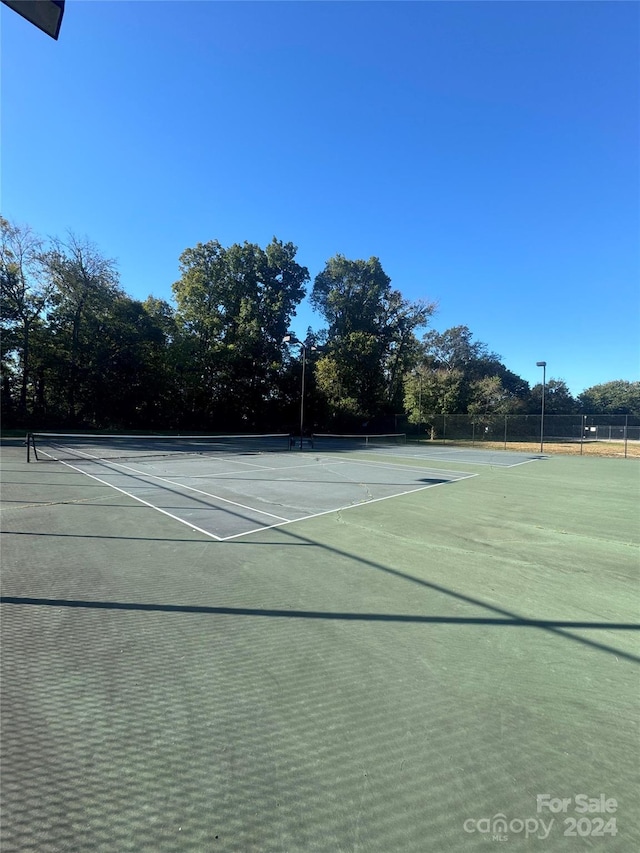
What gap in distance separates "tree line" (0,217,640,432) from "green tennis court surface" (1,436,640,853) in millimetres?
27390

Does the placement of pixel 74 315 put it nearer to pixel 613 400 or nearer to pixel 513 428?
pixel 513 428

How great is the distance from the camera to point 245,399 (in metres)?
41.2

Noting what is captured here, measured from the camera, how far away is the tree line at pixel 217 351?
36.3m

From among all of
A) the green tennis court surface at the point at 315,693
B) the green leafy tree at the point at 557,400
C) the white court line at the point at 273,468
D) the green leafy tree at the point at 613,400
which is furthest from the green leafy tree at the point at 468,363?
the green tennis court surface at the point at 315,693

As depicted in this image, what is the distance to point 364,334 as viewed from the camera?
44031mm

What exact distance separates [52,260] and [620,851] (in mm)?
45194

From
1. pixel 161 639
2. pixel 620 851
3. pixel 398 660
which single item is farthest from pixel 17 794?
pixel 620 851

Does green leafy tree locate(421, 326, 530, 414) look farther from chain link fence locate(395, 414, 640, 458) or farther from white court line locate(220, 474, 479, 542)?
white court line locate(220, 474, 479, 542)

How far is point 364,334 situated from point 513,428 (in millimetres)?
→ 16922

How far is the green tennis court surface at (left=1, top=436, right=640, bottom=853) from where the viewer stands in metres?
1.86

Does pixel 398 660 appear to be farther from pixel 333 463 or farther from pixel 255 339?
pixel 255 339

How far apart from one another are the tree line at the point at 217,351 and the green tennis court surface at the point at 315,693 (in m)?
27.4

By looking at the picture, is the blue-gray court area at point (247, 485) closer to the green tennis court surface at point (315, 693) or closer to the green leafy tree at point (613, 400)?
the green tennis court surface at point (315, 693)

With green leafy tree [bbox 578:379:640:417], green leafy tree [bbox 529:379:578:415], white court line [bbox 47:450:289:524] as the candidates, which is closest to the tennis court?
white court line [bbox 47:450:289:524]
